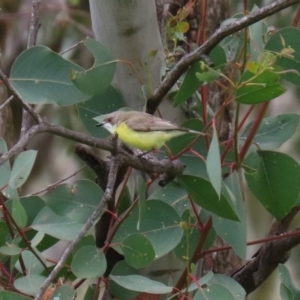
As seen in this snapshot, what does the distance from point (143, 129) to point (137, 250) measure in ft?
0.54

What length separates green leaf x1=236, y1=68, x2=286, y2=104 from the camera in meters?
0.69

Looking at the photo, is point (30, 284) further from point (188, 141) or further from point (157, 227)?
point (188, 141)

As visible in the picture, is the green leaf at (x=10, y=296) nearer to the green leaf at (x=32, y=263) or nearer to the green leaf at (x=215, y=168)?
the green leaf at (x=32, y=263)

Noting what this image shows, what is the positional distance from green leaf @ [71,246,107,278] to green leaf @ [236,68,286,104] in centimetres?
27

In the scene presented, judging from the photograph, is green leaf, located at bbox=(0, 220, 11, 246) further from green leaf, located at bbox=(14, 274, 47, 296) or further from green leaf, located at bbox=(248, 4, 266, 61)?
green leaf, located at bbox=(248, 4, 266, 61)

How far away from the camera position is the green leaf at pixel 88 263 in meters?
0.78

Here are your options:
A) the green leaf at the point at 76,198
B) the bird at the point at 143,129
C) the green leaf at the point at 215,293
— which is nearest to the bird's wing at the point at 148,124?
the bird at the point at 143,129

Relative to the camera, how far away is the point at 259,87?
2.30 feet

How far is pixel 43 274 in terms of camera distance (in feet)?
3.02

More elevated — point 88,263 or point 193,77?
point 193,77

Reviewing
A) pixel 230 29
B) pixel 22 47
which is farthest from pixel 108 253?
pixel 22 47

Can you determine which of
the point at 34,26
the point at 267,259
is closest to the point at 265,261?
the point at 267,259

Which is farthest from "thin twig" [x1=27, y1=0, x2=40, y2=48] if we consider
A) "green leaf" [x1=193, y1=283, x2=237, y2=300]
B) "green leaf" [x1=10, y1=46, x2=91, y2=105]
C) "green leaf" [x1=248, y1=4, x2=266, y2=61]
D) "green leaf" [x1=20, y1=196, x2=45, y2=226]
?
"green leaf" [x1=193, y1=283, x2=237, y2=300]

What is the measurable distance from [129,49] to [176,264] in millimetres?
350
